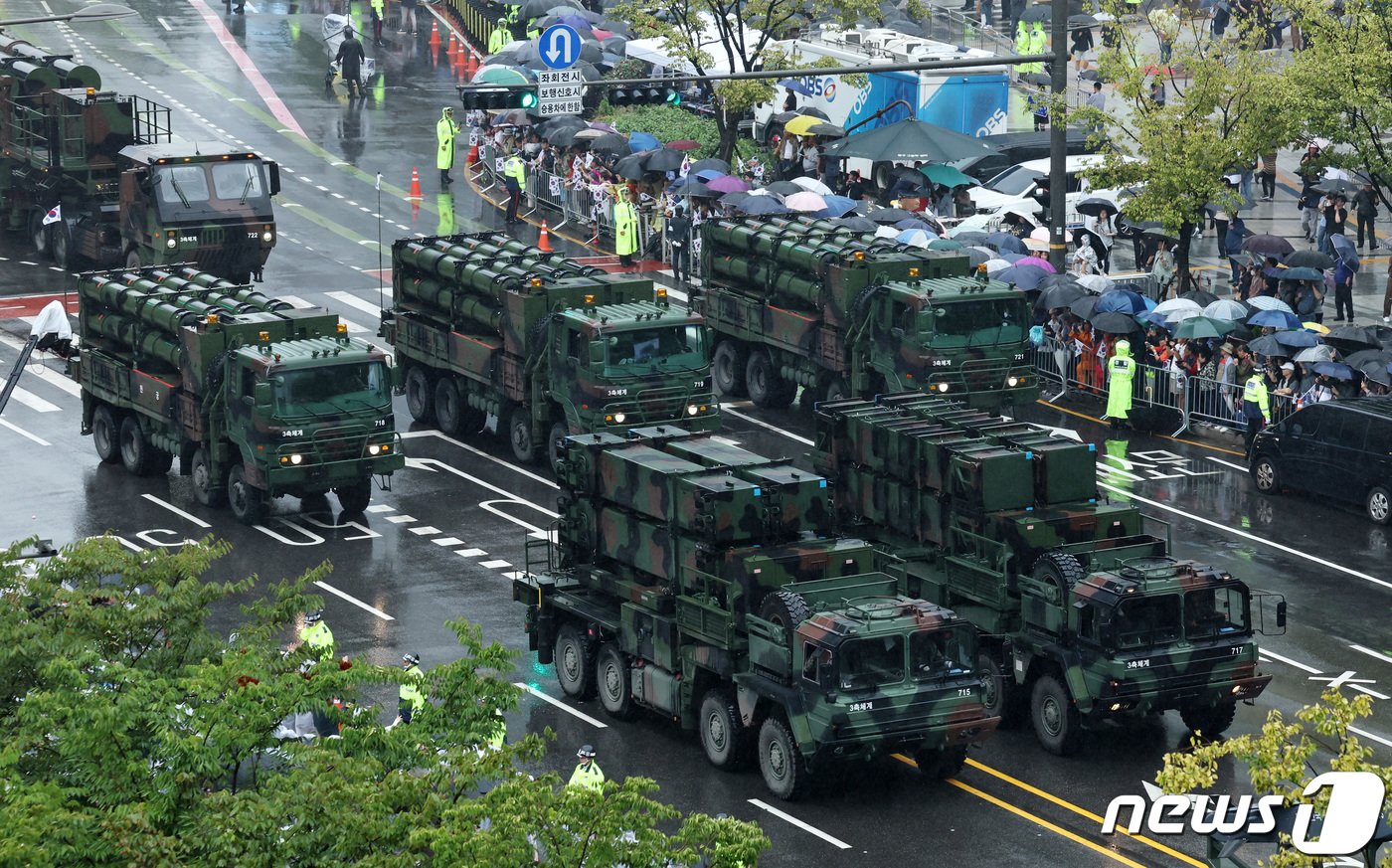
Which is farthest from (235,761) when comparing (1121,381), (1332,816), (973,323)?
(1121,381)

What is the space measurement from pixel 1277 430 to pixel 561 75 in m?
13.7

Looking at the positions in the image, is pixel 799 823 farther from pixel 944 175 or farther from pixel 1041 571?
pixel 944 175

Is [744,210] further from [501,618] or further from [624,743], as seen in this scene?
[624,743]

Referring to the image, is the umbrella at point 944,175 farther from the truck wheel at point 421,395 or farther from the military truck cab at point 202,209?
the truck wheel at point 421,395

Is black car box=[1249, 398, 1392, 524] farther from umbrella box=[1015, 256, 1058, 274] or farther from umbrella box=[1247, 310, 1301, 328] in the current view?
umbrella box=[1015, 256, 1058, 274]

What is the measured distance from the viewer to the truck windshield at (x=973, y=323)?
38.3m

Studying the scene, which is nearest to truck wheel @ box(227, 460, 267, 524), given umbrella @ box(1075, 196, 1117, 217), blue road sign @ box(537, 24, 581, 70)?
blue road sign @ box(537, 24, 581, 70)

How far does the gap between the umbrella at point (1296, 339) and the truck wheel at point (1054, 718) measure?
578 inches

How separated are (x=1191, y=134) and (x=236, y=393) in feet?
67.9

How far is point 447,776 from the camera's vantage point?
18.1 meters

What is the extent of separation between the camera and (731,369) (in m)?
43.2

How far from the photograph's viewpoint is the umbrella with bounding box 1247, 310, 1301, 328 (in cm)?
4066

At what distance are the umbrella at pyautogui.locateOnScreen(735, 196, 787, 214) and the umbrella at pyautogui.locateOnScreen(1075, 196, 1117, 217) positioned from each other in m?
7.87

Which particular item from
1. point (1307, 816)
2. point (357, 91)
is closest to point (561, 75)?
point (1307, 816)
